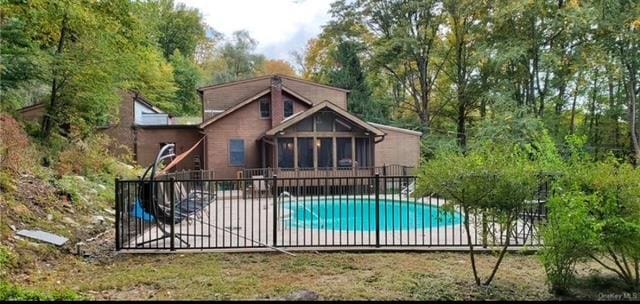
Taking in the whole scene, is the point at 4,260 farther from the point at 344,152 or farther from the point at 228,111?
the point at 228,111

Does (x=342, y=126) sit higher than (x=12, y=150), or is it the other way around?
(x=342, y=126)

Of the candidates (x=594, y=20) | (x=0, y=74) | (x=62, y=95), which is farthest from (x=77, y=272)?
(x=594, y=20)

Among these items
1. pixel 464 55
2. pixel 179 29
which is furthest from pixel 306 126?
pixel 179 29

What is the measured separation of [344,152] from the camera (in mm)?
18547

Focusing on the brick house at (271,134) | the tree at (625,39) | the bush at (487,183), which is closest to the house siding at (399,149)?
the brick house at (271,134)

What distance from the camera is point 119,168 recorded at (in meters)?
12.4

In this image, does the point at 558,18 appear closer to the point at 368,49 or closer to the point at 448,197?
the point at 368,49

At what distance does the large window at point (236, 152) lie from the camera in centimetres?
1992

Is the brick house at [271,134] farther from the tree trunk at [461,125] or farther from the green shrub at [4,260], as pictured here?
the green shrub at [4,260]

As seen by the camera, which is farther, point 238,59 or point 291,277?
point 238,59

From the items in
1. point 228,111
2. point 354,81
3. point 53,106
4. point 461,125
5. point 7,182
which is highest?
point 354,81

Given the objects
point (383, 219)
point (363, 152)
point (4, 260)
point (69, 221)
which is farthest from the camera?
point (363, 152)

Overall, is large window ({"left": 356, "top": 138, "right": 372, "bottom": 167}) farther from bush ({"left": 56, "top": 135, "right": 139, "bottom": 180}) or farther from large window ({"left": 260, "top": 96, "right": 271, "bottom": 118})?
bush ({"left": 56, "top": 135, "right": 139, "bottom": 180})

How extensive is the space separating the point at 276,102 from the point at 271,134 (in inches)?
115
